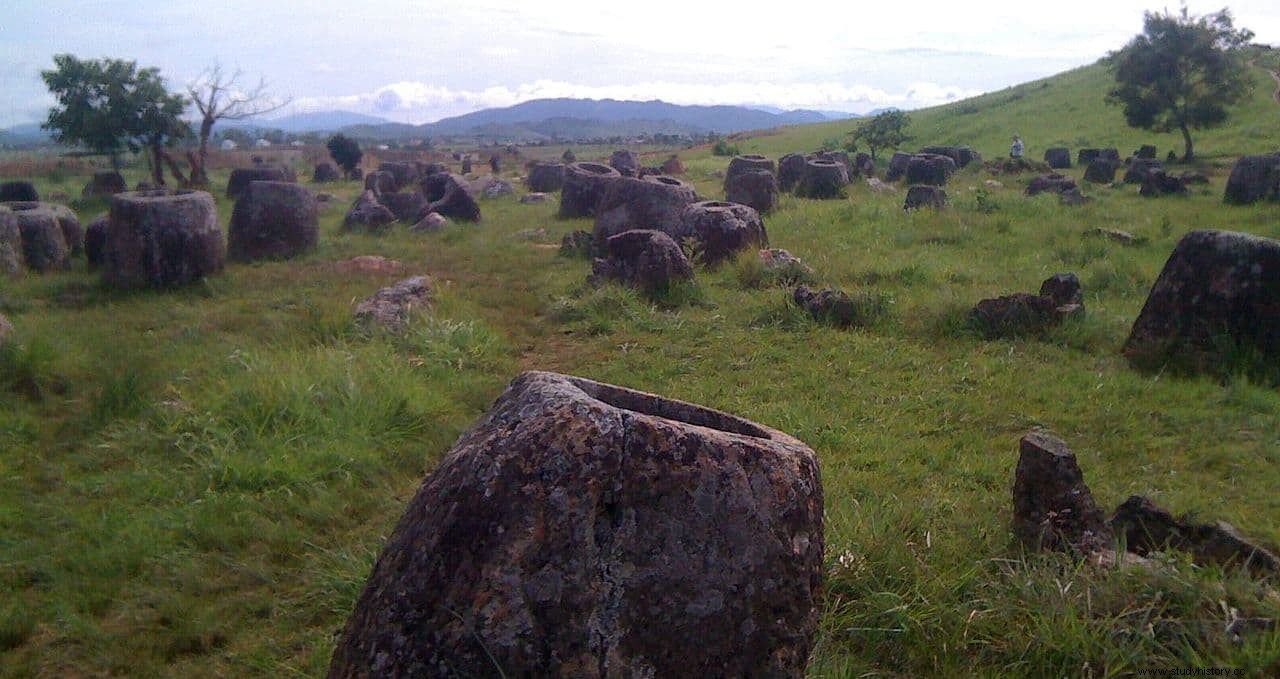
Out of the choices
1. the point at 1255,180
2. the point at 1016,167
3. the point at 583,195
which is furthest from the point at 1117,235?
the point at 1016,167

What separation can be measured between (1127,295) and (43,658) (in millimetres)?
9041

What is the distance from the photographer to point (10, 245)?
35.8ft

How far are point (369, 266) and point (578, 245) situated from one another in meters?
2.69

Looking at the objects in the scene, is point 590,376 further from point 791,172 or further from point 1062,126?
point 1062,126

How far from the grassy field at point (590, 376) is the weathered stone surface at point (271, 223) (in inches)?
66.2

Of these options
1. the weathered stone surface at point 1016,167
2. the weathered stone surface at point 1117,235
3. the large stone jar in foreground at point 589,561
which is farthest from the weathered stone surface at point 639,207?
the weathered stone surface at point 1016,167

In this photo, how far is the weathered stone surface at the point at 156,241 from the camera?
32.8 ft

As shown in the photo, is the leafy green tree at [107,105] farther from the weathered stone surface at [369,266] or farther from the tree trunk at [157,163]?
the weathered stone surface at [369,266]

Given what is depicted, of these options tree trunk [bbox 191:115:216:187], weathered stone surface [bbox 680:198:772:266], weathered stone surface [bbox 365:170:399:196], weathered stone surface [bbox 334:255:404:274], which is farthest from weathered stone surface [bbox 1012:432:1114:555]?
tree trunk [bbox 191:115:216:187]

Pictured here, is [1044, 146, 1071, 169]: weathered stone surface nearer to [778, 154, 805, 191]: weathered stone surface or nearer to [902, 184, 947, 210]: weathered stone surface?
[778, 154, 805, 191]: weathered stone surface

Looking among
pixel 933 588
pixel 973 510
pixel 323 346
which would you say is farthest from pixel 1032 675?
pixel 323 346

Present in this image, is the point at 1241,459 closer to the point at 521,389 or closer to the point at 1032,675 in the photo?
the point at 1032,675

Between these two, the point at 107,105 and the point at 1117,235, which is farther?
the point at 107,105

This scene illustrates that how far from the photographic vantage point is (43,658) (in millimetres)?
3572
